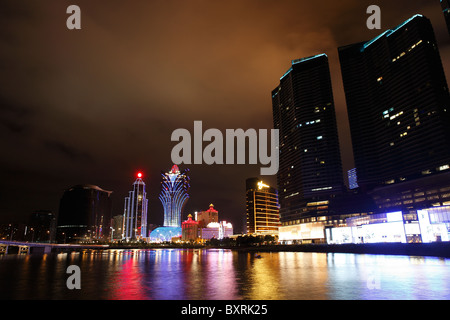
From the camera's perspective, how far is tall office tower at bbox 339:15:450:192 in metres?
149

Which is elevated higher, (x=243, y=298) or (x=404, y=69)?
(x=404, y=69)

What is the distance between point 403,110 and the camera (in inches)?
6491

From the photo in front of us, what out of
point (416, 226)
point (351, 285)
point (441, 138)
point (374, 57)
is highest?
point (374, 57)

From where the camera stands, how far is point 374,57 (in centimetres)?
19288

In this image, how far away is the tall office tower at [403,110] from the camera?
14888 centimetres

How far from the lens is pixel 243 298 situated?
67.1 ft
